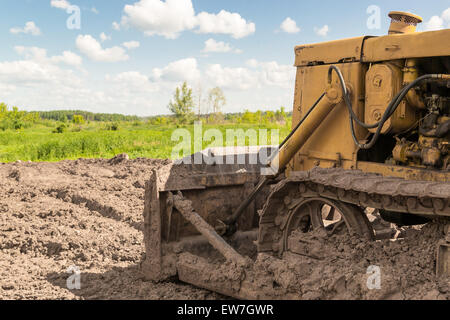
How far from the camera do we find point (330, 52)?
4.21 meters

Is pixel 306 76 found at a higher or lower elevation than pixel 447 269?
higher

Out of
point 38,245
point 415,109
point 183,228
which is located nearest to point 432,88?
point 415,109

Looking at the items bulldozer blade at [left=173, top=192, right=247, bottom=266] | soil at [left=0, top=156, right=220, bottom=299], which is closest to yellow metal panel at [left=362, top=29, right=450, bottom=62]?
bulldozer blade at [left=173, top=192, right=247, bottom=266]

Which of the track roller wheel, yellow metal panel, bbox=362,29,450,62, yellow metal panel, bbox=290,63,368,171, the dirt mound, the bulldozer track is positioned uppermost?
yellow metal panel, bbox=362,29,450,62

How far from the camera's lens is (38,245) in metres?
5.71

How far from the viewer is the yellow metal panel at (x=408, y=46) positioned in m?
3.31

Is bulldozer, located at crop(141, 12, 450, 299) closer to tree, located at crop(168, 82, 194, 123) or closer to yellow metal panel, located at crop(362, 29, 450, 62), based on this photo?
yellow metal panel, located at crop(362, 29, 450, 62)

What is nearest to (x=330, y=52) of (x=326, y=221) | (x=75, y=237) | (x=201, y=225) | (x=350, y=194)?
(x=350, y=194)

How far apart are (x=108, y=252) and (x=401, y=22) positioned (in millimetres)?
3947

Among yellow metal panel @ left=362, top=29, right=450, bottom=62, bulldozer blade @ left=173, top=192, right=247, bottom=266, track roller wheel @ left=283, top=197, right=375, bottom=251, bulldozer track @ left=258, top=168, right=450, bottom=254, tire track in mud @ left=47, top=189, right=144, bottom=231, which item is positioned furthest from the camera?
tire track in mud @ left=47, top=189, right=144, bottom=231

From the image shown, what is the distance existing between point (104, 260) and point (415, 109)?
3622mm

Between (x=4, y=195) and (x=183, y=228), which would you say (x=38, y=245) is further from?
(x=4, y=195)

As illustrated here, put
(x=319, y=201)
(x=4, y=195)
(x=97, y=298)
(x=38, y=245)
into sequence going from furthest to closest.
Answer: (x=4, y=195) < (x=38, y=245) < (x=97, y=298) < (x=319, y=201)

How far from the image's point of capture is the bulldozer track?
2914 millimetres
